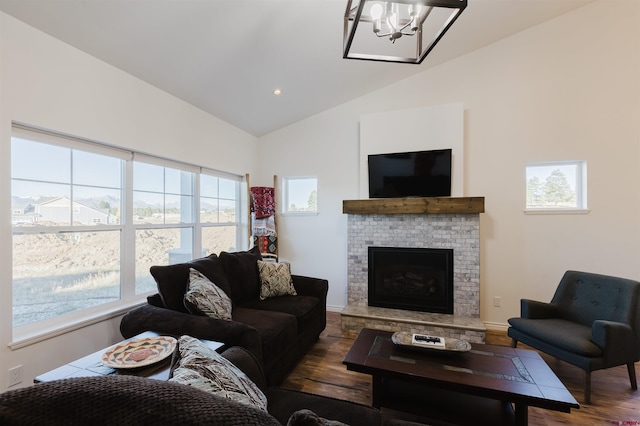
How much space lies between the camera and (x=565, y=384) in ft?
7.90

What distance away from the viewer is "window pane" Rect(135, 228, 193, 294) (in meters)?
2.92

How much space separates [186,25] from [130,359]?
2.41 meters

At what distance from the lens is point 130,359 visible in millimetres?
1475

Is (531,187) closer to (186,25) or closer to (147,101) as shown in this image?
(186,25)

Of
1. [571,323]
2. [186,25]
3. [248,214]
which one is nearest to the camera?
[186,25]

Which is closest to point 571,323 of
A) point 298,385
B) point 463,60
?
point 298,385

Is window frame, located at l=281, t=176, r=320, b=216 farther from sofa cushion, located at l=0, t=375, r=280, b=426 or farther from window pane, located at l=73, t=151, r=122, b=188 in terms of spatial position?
sofa cushion, located at l=0, t=375, r=280, b=426

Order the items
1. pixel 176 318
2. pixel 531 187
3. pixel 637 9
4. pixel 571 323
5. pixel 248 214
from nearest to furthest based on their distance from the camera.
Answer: pixel 176 318
pixel 571 323
pixel 637 9
pixel 531 187
pixel 248 214

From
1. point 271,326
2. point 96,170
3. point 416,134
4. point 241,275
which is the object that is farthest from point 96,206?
point 416,134

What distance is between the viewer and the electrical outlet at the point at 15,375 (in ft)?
6.19

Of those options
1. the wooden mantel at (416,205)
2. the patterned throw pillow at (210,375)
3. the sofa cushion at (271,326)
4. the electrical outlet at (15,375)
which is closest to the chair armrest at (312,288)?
the sofa cushion at (271,326)

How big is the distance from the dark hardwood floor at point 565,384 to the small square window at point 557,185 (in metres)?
1.77

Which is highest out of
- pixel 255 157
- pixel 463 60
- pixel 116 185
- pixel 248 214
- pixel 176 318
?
pixel 463 60

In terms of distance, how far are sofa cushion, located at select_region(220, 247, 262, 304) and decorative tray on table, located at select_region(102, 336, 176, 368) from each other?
117cm
